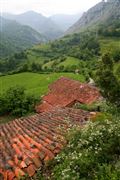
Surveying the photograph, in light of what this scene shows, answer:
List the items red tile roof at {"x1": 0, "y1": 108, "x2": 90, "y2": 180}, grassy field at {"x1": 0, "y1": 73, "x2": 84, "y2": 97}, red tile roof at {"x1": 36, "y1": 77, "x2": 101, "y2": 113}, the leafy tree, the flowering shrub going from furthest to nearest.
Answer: grassy field at {"x1": 0, "y1": 73, "x2": 84, "y2": 97}, red tile roof at {"x1": 36, "y1": 77, "x2": 101, "y2": 113}, the leafy tree, red tile roof at {"x1": 0, "y1": 108, "x2": 90, "y2": 180}, the flowering shrub

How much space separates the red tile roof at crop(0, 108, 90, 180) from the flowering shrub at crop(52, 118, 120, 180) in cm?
55

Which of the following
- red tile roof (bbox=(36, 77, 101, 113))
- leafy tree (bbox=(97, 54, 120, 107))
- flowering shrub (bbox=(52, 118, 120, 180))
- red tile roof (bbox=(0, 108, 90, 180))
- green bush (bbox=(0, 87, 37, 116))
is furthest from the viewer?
green bush (bbox=(0, 87, 37, 116))

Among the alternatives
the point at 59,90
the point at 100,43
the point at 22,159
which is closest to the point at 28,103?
the point at 59,90

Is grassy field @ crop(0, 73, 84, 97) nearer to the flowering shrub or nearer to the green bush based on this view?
the green bush

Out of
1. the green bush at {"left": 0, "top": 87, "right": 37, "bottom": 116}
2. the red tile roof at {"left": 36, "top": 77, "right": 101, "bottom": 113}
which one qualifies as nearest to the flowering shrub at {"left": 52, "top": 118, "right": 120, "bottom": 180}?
the red tile roof at {"left": 36, "top": 77, "right": 101, "bottom": 113}

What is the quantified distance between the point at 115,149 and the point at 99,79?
1152 centimetres

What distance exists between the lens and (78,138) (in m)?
8.35

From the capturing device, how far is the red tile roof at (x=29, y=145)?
26.9 feet

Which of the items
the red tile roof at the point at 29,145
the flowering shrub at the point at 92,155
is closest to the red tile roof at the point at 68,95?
the red tile roof at the point at 29,145

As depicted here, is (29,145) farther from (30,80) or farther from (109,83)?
(30,80)

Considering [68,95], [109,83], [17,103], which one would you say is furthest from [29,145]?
[68,95]

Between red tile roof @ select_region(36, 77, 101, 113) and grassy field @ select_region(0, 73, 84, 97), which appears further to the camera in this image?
grassy field @ select_region(0, 73, 84, 97)

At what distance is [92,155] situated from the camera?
749 centimetres

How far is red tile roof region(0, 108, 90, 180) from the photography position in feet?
26.9
